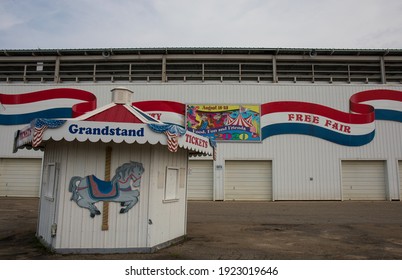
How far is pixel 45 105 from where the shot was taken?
22250 millimetres

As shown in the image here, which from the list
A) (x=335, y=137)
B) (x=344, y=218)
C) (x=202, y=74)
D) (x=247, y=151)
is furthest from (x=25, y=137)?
(x=335, y=137)

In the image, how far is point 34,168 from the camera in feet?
73.0

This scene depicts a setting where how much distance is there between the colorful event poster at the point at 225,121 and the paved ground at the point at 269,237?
288 inches

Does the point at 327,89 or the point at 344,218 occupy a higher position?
the point at 327,89

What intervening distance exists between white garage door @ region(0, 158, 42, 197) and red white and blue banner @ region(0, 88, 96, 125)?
9.01 ft

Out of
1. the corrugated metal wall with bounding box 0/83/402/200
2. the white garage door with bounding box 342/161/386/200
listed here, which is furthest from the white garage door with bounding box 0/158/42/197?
the white garage door with bounding box 342/161/386/200

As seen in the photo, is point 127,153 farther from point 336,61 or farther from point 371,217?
point 336,61

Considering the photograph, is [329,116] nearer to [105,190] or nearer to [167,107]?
[167,107]

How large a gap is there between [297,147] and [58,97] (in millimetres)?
16331

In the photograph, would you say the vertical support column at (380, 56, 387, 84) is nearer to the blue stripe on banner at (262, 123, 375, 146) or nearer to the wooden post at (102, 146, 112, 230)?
the blue stripe on banner at (262, 123, 375, 146)

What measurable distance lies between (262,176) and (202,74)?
8.34m

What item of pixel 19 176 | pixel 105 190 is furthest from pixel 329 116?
pixel 19 176

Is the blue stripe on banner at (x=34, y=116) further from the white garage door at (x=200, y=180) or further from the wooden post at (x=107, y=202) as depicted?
the wooden post at (x=107, y=202)

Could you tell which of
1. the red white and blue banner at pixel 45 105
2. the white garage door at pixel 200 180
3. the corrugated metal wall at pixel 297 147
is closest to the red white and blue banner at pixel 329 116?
the corrugated metal wall at pixel 297 147
